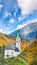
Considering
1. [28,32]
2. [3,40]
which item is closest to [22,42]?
[28,32]

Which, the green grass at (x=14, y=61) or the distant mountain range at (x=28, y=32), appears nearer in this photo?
A: the green grass at (x=14, y=61)

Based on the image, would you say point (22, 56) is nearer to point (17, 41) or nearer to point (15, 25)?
point (17, 41)

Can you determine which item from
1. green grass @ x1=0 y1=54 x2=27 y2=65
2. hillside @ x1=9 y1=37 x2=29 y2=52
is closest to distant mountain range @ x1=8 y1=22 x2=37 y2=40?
hillside @ x1=9 y1=37 x2=29 y2=52

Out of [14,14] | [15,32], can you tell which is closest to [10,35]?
[15,32]

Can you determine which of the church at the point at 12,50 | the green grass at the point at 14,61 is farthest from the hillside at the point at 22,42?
the green grass at the point at 14,61

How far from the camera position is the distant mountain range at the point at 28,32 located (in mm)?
2941

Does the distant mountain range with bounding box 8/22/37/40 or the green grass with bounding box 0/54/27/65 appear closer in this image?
the green grass with bounding box 0/54/27/65

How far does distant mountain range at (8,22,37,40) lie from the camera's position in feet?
9.65

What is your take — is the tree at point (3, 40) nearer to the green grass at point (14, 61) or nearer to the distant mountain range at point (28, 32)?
the distant mountain range at point (28, 32)

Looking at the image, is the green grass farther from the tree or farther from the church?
the tree

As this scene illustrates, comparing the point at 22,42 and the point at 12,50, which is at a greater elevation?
the point at 22,42

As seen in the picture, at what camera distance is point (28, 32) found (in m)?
2.96

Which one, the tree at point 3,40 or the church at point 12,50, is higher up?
the tree at point 3,40

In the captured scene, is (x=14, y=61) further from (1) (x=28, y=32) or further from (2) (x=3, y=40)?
(1) (x=28, y=32)
